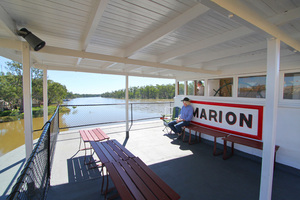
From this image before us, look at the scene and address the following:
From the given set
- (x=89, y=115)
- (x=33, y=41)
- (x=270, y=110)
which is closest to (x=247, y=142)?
(x=270, y=110)

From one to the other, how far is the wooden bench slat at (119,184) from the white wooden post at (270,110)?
4.94 feet

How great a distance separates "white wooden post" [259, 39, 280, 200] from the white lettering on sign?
1836 millimetres

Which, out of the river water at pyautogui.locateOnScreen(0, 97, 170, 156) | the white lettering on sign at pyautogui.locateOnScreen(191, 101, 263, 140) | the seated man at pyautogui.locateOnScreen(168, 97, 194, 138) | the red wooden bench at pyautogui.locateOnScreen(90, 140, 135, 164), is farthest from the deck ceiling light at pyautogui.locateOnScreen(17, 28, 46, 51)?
the white lettering on sign at pyautogui.locateOnScreen(191, 101, 263, 140)

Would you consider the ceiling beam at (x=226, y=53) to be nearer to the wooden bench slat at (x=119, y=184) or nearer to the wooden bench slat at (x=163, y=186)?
the wooden bench slat at (x=163, y=186)

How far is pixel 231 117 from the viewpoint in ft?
11.7

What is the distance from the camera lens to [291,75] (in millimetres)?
2836

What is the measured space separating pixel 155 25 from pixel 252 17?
3.71ft

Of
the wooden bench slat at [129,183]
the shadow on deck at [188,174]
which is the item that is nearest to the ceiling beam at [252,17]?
the wooden bench slat at [129,183]

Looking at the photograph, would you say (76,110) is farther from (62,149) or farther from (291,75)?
(291,75)

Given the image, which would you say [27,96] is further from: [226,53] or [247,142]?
[247,142]

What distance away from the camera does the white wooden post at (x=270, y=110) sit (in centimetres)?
148

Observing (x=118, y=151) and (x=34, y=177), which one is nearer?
(x=34, y=177)

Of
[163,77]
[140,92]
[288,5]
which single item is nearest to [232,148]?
[288,5]

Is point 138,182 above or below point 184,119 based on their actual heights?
below
